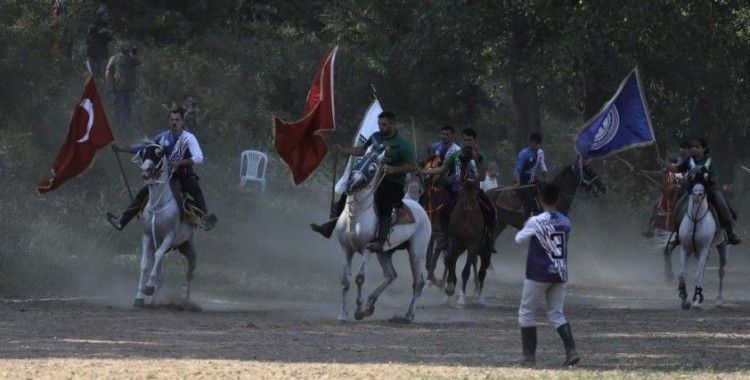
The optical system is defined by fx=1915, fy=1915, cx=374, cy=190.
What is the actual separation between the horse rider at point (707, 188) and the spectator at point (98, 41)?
50.0 feet

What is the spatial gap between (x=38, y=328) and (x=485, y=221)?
7.60m

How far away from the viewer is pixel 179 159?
2341cm

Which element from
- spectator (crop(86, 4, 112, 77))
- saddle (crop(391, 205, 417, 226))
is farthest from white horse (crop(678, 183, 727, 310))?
spectator (crop(86, 4, 112, 77))

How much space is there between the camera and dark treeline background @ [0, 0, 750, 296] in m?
37.2

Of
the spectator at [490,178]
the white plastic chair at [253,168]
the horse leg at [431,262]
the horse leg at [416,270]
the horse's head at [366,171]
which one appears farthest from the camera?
the white plastic chair at [253,168]

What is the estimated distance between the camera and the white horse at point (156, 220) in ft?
75.8

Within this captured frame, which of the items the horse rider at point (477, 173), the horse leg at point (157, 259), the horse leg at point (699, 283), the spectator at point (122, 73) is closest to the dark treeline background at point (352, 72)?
the spectator at point (122, 73)

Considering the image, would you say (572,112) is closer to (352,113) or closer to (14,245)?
(352,113)

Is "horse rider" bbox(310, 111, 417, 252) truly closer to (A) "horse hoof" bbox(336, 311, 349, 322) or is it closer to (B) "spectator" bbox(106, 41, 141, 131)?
(A) "horse hoof" bbox(336, 311, 349, 322)

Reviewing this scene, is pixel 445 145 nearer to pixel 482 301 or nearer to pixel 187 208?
pixel 482 301

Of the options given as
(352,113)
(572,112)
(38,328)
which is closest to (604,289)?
(38,328)

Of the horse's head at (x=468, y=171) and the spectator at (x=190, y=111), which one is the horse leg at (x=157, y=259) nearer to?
the horse's head at (x=468, y=171)

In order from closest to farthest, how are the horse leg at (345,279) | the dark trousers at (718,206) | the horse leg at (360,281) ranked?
1. the horse leg at (360,281)
2. the horse leg at (345,279)
3. the dark trousers at (718,206)

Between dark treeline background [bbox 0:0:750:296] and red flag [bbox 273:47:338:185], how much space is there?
24.8ft
